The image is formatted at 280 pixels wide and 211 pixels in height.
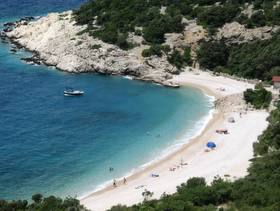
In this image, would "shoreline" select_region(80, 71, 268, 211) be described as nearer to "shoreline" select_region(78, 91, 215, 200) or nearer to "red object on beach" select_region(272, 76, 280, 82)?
"shoreline" select_region(78, 91, 215, 200)

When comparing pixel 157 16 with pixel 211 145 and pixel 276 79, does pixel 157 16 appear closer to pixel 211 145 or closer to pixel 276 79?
pixel 276 79

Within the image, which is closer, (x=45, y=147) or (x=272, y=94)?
(x=45, y=147)

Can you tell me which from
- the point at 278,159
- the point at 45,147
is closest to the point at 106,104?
the point at 45,147

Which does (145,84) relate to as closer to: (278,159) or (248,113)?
(248,113)

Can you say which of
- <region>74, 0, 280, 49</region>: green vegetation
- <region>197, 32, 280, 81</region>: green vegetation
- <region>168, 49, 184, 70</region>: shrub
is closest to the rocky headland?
<region>168, 49, 184, 70</region>: shrub

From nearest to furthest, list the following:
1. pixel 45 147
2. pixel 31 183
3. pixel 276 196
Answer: pixel 276 196
pixel 31 183
pixel 45 147

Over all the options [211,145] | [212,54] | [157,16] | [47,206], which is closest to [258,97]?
[211,145]
